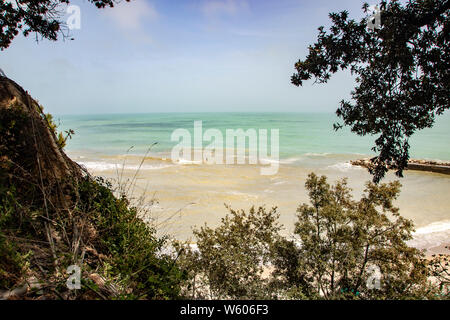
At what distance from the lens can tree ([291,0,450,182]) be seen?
4.69 metres

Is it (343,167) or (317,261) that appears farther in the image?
(343,167)

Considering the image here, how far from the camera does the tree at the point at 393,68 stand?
469 centimetres

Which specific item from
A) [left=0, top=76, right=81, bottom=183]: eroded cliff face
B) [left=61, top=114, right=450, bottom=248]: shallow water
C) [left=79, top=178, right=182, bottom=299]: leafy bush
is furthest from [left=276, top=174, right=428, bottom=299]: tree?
[left=0, top=76, right=81, bottom=183]: eroded cliff face

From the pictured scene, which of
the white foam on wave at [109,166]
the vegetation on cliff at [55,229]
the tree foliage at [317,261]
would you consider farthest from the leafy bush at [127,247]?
the white foam on wave at [109,166]

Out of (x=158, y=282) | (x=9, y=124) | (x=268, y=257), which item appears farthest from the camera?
(x=268, y=257)

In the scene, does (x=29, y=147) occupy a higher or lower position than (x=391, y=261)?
higher

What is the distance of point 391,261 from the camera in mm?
6652

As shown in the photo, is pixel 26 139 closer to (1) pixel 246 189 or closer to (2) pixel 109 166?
(1) pixel 246 189

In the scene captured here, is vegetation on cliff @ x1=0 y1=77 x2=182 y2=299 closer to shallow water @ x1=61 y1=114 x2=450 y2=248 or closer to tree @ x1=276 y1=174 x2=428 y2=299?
shallow water @ x1=61 y1=114 x2=450 y2=248

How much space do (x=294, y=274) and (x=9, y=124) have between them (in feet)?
24.3

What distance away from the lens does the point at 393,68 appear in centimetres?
513

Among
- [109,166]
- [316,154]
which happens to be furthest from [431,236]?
[109,166]
